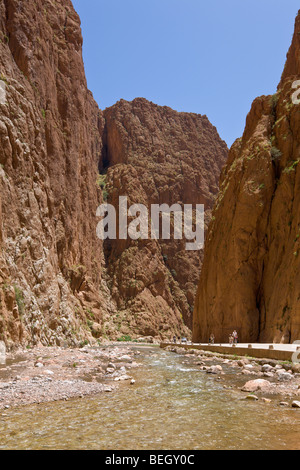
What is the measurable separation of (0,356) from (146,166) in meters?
74.0

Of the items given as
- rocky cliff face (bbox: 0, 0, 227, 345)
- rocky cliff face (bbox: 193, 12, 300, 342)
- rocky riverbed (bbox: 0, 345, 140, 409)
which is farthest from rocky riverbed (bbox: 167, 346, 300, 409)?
rocky cliff face (bbox: 0, 0, 227, 345)

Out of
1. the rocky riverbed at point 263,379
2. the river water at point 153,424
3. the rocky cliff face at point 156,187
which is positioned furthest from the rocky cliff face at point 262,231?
the rocky cliff face at point 156,187

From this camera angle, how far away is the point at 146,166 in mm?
87812

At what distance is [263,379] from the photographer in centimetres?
1169

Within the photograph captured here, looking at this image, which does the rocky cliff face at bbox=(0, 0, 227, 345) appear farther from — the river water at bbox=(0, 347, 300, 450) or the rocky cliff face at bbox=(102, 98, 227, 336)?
the river water at bbox=(0, 347, 300, 450)

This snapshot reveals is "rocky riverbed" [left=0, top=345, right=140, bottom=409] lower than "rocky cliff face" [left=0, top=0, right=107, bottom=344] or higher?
lower

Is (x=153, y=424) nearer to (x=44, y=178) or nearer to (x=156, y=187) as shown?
(x=44, y=178)

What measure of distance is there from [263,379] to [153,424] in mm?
5605

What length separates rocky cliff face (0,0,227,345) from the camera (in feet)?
89.3

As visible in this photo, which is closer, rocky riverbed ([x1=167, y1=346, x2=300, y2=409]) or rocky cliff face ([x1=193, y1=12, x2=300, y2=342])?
rocky riverbed ([x1=167, y1=346, x2=300, y2=409])

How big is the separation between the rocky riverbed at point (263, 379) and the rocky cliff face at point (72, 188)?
1109cm

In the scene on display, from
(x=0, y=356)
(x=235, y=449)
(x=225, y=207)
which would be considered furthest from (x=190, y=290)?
(x=235, y=449)

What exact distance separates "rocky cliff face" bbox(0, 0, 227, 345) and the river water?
12204 millimetres

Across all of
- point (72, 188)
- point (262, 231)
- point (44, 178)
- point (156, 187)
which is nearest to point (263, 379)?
point (262, 231)
